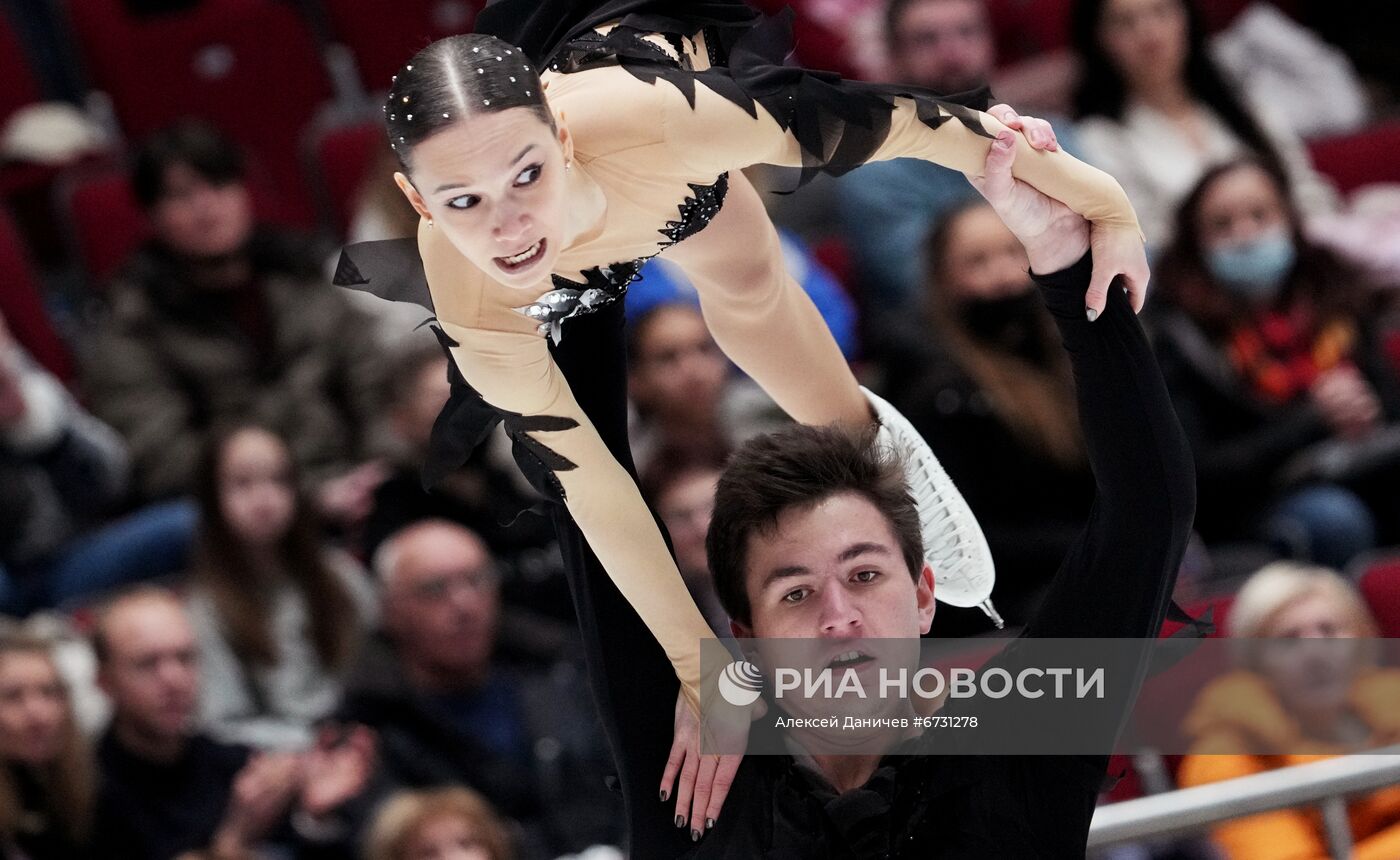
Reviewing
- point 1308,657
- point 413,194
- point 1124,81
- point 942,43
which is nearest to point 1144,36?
point 1124,81

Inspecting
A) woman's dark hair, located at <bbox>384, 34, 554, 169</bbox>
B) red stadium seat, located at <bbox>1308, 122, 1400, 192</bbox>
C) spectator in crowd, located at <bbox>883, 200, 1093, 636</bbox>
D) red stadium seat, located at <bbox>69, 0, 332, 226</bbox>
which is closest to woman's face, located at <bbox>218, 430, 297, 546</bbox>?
red stadium seat, located at <bbox>69, 0, 332, 226</bbox>

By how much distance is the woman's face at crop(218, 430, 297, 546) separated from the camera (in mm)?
3256

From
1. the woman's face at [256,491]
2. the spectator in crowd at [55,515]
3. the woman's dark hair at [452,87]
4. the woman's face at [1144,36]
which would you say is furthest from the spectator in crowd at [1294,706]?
the spectator in crowd at [55,515]

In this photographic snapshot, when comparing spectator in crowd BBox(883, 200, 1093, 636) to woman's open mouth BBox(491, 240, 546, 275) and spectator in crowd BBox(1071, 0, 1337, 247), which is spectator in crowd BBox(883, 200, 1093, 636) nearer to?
spectator in crowd BBox(1071, 0, 1337, 247)

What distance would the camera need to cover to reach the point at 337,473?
357 cm

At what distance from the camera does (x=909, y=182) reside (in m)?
3.75

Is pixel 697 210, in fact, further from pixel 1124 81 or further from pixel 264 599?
pixel 1124 81

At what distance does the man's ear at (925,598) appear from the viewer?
1648mm

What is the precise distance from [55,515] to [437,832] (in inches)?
43.5

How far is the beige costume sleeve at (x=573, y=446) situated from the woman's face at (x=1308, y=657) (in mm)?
1455

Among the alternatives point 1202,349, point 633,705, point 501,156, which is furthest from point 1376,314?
point 501,156

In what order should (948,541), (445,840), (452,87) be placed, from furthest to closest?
(445,840) < (948,541) < (452,87)

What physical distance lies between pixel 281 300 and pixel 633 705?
2.16m

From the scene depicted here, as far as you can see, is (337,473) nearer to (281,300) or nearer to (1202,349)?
(281,300)
